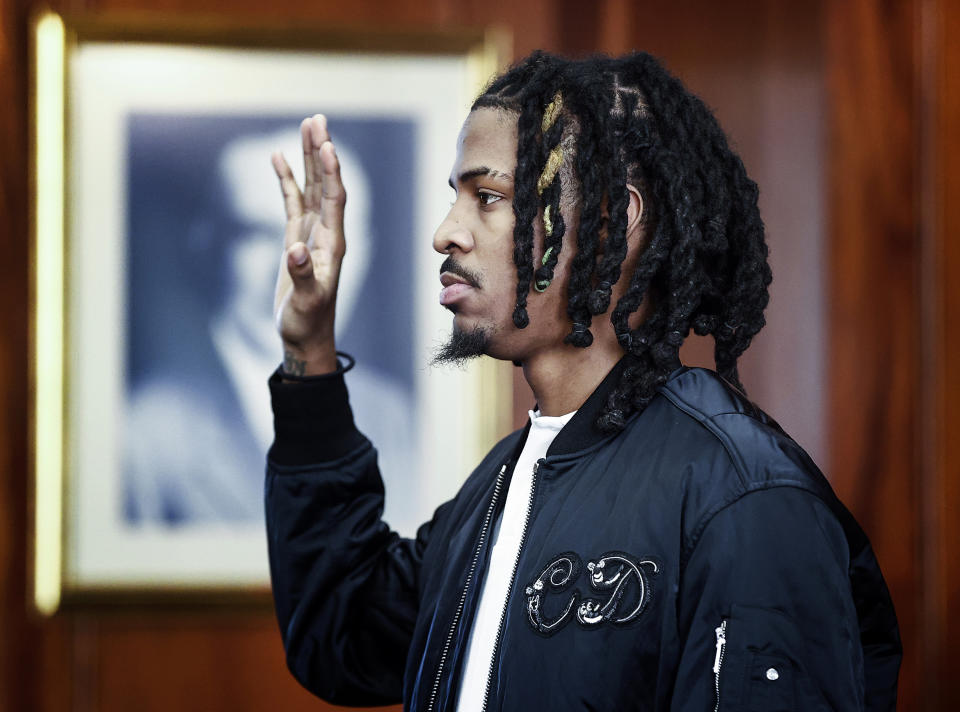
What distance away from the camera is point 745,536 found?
2.92 feet

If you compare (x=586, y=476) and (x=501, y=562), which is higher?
(x=586, y=476)

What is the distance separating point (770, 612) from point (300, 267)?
755 mm

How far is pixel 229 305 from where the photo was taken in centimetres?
198

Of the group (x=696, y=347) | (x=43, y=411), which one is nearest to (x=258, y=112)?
(x=43, y=411)

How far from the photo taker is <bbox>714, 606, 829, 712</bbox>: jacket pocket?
0.83 metres

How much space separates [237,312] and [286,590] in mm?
770

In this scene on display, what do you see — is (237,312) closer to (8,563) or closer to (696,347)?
(8,563)

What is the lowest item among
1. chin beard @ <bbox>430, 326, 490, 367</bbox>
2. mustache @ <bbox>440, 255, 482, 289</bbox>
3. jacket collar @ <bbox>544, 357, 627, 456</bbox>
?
jacket collar @ <bbox>544, 357, 627, 456</bbox>

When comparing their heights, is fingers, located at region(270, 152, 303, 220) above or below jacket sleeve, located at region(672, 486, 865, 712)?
above

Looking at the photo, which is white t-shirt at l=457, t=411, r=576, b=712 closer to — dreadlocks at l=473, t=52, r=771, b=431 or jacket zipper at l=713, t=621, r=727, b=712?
dreadlocks at l=473, t=52, r=771, b=431

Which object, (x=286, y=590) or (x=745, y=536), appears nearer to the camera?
(x=745, y=536)

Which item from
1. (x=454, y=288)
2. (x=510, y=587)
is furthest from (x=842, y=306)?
(x=510, y=587)

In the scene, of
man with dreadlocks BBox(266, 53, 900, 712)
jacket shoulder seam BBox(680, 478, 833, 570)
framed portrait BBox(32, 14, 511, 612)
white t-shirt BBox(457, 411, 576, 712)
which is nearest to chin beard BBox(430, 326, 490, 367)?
man with dreadlocks BBox(266, 53, 900, 712)

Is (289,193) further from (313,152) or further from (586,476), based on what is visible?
(586,476)
